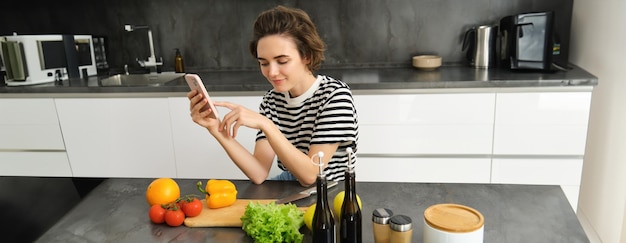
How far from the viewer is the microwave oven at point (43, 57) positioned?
2.59m

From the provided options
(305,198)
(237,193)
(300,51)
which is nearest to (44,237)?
(237,193)

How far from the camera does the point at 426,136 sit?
2377mm

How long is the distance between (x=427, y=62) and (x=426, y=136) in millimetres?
564

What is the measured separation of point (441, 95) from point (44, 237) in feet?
5.97

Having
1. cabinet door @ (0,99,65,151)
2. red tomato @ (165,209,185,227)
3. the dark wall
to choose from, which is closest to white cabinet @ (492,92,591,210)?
the dark wall

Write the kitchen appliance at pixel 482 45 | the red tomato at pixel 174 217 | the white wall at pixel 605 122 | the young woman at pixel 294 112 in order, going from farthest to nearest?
the kitchen appliance at pixel 482 45, the white wall at pixel 605 122, the young woman at pixel 294 112, the red tomato at pixel 174 217

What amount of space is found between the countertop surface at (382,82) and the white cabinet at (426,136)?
0.22 ft

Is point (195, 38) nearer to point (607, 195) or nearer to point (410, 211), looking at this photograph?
point (410, 211)

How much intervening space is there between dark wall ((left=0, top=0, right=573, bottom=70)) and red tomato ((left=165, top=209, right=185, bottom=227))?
204 centimetres

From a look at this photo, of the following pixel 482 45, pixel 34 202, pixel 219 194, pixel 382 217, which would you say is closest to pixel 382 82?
pixel 482 45

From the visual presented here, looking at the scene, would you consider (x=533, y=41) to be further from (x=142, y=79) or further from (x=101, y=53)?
(x=101, y=53)

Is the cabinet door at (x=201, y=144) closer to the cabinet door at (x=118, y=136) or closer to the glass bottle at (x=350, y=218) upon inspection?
the cabinet door at (x=118, y=136)

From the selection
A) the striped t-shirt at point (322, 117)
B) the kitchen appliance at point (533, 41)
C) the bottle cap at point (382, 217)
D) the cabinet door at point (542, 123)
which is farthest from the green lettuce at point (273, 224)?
the kitchen appliance at point (533, 41)

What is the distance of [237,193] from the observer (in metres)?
1.30
